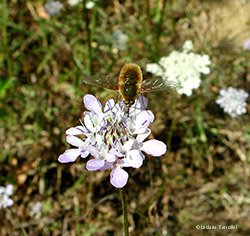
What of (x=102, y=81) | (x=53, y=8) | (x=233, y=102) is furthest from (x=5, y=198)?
(x=233, y=102)

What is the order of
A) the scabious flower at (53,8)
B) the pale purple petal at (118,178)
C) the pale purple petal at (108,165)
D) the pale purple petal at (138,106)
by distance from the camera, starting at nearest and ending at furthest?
the pale purple petal at (118,178) < the pale purple petal at (108,165) < the pale purple petal at (138,106) < the scabious flower at (53,8)

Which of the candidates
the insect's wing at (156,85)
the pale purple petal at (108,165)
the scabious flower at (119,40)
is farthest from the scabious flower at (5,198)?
the scabious flower at (119,40)

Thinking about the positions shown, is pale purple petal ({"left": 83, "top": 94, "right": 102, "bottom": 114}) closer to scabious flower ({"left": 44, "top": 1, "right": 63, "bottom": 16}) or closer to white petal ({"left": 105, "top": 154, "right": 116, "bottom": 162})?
white petal ({"left": 105, "top": 154, "right": 116, "bottom": 162})

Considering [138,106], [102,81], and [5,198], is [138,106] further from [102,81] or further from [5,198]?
[5,198]

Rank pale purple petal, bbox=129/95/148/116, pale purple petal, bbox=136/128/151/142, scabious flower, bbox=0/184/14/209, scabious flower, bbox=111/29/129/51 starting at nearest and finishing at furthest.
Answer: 1. pale purple petal, bbox=136/128/151/142
2. pale purple petal, bbox=129/95/148/116
3. scabious flower, bbox=0/184/14/209
4. scabious flower, bbox=111/29/129/51

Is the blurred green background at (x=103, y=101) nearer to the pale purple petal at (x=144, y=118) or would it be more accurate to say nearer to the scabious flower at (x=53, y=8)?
the scabious flower at (x=53, y=8)

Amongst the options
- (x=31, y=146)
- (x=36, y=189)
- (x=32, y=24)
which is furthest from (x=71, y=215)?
(x=32, y=24)

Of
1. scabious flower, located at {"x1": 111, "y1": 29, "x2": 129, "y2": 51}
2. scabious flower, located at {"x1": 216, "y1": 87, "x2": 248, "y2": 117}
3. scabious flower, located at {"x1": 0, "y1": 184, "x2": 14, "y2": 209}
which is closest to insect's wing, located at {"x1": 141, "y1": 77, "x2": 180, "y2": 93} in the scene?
scabious flower, located at {"x1": 216, "y1": 87, "x2": 248, "y2": 117}
